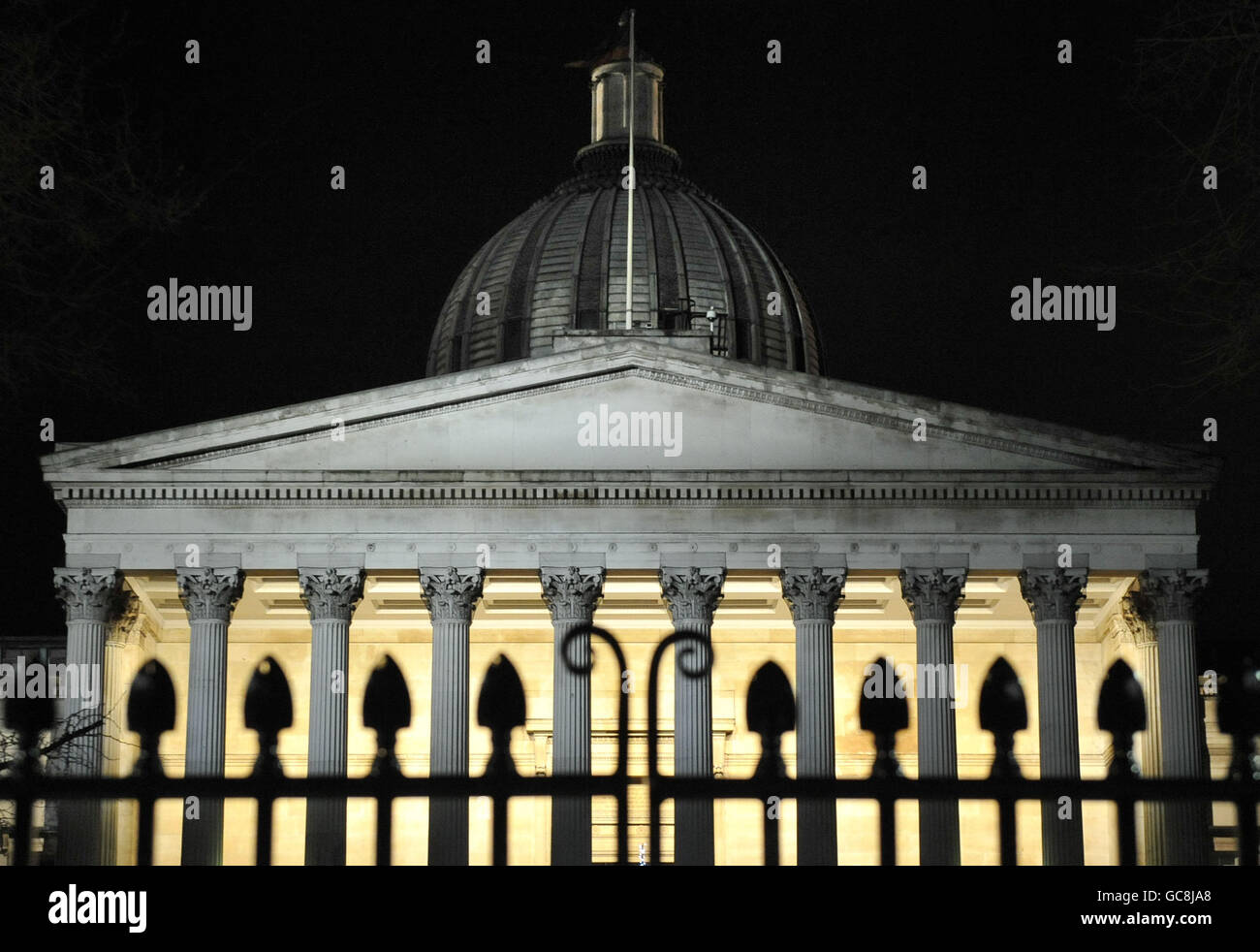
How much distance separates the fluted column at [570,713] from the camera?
4434cm

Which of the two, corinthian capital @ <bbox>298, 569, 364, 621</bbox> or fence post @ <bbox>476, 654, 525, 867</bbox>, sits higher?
corinthian capital @ <bbox>298, 569, 364, 621</bbox>

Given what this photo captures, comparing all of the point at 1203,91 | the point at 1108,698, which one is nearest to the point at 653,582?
the point at 1203,91

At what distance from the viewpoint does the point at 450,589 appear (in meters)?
46.7

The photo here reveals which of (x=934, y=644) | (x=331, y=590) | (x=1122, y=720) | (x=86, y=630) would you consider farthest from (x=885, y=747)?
(x=86, y=630)

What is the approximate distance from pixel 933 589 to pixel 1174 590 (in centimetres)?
553

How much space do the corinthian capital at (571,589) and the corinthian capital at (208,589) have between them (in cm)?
711

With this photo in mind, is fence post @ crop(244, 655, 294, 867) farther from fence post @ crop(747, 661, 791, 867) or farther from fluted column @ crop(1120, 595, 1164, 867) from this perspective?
fluted column @ crop(1120, 595, 1164, 867)

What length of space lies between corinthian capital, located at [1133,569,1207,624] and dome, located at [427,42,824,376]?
30270 mm

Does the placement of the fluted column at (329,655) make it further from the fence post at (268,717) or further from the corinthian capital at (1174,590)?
the fence post at (268,717)

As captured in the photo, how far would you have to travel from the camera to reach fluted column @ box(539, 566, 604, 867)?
44344 millimetres

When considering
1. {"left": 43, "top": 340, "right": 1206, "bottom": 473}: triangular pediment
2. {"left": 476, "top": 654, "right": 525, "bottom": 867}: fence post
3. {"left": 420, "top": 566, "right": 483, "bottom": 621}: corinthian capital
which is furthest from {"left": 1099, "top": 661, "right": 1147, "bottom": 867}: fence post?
{"left": 420, "top": 566, "right": 483, "bottom": 621}: corinthian capital

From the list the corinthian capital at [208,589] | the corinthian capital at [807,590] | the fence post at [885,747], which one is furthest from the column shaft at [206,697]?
the fence post at [885,747]
